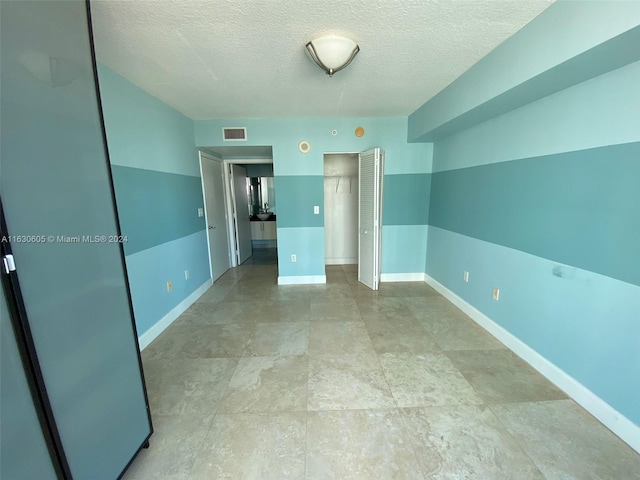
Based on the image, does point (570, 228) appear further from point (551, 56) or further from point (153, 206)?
point (153, 206)

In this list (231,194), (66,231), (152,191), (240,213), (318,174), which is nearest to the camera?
(66,231)

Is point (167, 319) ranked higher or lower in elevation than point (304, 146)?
lower

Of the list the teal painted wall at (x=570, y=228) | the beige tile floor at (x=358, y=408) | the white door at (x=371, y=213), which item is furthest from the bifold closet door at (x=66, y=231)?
the white door at (x=371, y=213)

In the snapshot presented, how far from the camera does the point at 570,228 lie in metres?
1.70

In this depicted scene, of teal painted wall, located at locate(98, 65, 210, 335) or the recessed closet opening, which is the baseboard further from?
teal painted wall, located at locate(98, 65, 210, 335)

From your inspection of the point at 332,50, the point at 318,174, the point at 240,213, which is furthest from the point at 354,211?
the point at 332,50

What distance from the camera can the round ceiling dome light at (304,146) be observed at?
3.53 m

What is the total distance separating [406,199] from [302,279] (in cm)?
202

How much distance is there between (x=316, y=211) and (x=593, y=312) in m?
2.96

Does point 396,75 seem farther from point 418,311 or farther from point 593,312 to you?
point 418,311

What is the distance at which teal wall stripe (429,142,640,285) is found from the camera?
1396 millimetres

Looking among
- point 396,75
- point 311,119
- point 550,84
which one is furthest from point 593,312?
point 311,119

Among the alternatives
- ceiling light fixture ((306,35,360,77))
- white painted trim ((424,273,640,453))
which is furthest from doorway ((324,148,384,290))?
ceiling light fixture ((306,35,360,77))

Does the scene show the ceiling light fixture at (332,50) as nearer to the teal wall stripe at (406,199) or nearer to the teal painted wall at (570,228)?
the teal painted wall at (570,228)
